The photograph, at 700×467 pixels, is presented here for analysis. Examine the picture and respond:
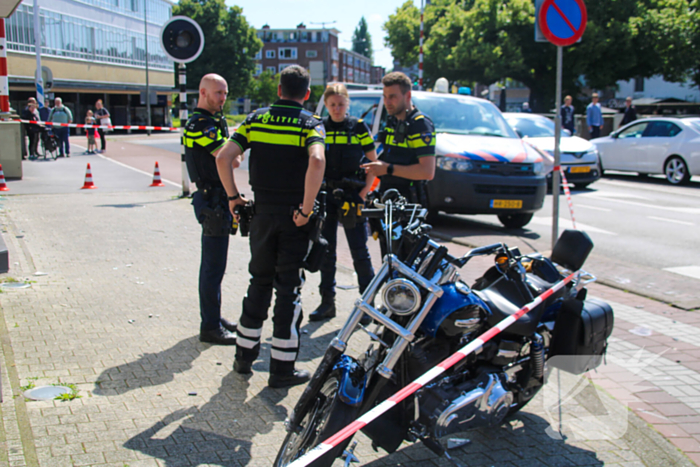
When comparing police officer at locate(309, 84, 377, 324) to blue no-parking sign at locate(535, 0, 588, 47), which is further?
blue no-parking sign at locate(535, 0, 588, 47)

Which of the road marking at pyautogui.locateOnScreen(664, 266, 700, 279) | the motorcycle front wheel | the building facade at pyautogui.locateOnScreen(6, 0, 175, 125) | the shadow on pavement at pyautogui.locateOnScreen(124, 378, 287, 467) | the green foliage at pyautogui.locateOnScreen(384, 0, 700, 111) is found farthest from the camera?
the building facade at pyautogui.locateOnScreen(6, 0, 175, 125)

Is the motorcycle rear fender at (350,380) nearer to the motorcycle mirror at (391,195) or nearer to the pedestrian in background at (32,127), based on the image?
the motorcycle mirror at (391,195)

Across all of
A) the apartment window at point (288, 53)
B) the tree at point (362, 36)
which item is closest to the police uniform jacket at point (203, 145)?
the apartment window at point (288, 53)

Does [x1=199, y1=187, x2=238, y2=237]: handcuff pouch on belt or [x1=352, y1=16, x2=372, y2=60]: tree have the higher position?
[x1=352, y1=16, x2=372, y2=60]: tree

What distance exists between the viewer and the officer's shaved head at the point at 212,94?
4.64 metres

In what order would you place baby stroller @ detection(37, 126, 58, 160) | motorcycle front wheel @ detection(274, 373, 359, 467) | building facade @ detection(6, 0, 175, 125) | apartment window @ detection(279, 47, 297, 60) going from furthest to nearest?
apartment window @ detection(279, 47, 297, 60)
building facade @ detection(6, 0, 175, 125)
baby stroller @ detection(37, 126, 58, 160)
motorcycle front wheel @ detection(274, 373, 359, 467)

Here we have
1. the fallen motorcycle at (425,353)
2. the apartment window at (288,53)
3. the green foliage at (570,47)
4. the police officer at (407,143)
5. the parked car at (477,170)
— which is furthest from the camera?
the apartment window at (288,53)

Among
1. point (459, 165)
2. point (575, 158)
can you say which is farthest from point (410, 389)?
point (575, 158)

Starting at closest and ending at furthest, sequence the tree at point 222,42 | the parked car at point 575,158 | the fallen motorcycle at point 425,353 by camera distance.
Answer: the fallen motorcycle at point 425,353
the parked car at point 575,158
the tree at point 222,42

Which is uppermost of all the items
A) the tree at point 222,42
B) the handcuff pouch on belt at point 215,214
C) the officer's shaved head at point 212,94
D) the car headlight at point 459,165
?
the tree at point 222,42

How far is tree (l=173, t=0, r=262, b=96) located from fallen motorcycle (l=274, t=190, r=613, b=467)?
2702 inches

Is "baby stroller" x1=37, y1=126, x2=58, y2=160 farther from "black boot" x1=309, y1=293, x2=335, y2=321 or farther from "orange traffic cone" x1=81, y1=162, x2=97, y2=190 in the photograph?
"black boot" x1=309, y1=293, x2=335, y2=321

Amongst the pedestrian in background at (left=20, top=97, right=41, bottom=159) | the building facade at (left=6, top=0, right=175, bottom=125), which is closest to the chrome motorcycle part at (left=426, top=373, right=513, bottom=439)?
the pedestrian in background at (left=20, top=97, right=41, bottom=159)

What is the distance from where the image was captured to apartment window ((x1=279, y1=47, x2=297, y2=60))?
11962 centimetres
